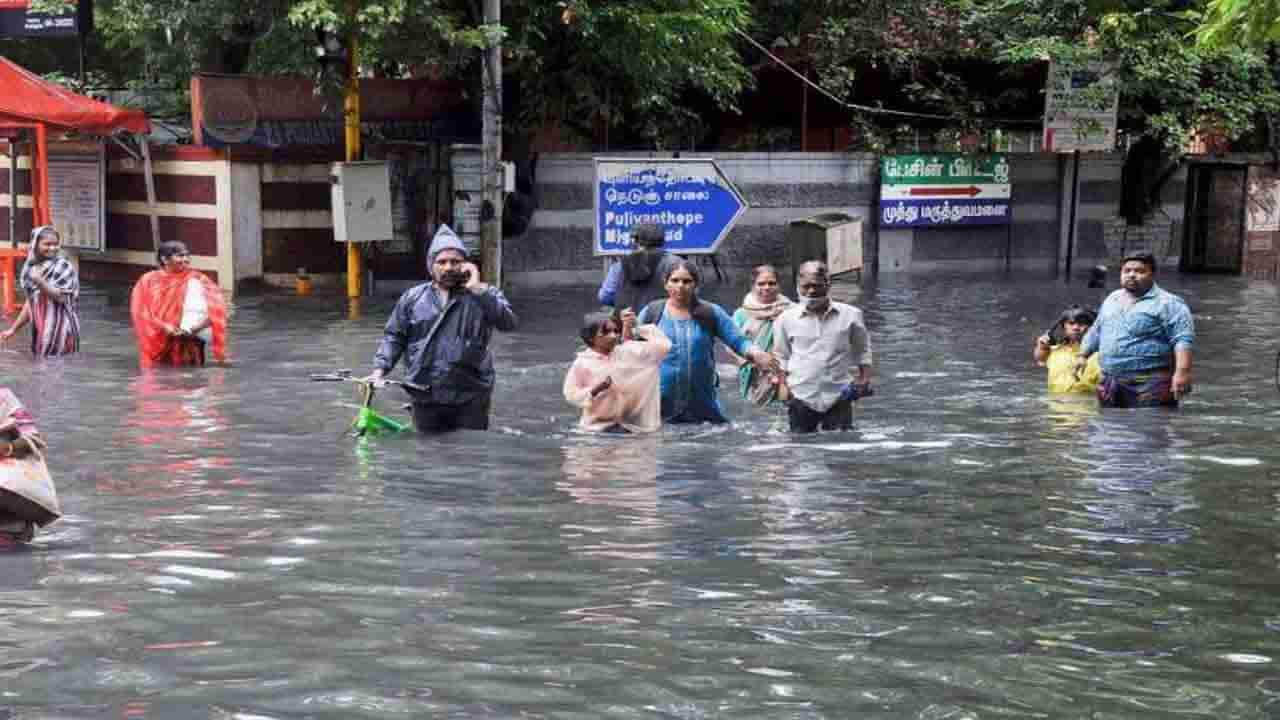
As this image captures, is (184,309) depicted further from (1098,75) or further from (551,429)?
(1098,75)

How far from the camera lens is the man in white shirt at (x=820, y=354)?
12.8 metres

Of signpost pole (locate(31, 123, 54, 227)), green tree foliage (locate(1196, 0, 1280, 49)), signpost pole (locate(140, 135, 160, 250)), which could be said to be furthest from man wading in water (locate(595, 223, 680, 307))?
signpost pole (locate(140, 135, 160, 250))

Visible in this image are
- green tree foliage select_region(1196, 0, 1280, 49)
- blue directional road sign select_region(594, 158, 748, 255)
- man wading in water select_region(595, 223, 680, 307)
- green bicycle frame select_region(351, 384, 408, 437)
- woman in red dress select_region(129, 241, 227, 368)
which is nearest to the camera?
green tree foliage select_region(1196, 0, 1280, 49)

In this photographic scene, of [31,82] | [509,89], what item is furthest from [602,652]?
[509,89]

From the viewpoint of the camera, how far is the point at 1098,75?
1117 inches

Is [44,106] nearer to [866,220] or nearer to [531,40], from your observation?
[531,40]

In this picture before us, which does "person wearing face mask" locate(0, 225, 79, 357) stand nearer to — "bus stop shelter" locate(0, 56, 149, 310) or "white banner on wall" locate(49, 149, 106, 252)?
"bus stop shelter" locate(0, 56, 149, 310)

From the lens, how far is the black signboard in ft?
87.5

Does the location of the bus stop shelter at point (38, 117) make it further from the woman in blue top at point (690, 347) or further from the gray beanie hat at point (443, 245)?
A: the woman in blue top at point (690, 347)

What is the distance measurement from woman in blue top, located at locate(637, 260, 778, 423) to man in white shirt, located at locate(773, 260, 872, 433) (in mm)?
272

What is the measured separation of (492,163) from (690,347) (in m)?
11.2

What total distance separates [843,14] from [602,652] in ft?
75.6

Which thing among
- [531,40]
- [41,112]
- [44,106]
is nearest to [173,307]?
[41,112]

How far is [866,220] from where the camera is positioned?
1160 inches
